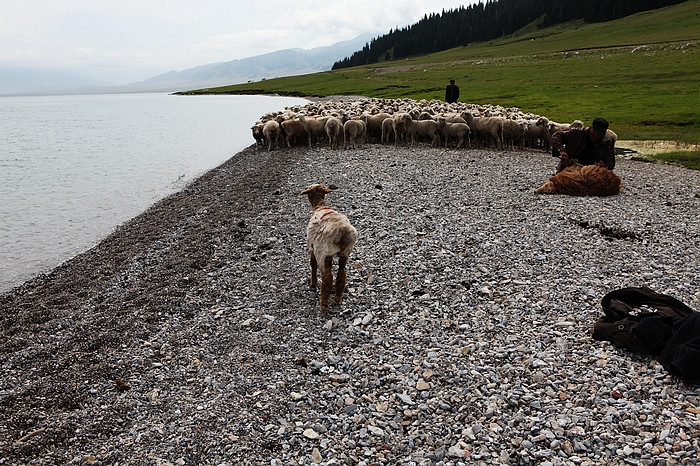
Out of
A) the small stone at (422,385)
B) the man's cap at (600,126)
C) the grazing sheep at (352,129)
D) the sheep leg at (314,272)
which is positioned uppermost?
the man's cap at (600,126)

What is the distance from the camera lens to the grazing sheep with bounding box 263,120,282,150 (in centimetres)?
2923

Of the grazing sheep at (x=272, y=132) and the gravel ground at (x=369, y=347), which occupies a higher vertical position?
the grazing sheep at (x=272, y=132)

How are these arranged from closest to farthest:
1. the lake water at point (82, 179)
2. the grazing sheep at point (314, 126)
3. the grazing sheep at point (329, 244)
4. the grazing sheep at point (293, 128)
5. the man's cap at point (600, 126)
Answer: the grazing sheep at point (329, 244)
the man's cap at point (600, 126)
the lake water at point (82, 179)
the grazing sheep at point (314, 126)
the grazing sheep at point (293, 128)

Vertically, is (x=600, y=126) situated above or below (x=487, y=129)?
above

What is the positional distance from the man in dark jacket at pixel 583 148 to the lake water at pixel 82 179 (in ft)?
54.4

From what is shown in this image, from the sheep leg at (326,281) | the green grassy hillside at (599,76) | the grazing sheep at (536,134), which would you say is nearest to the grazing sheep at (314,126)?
the grazing sheep at (536,134)

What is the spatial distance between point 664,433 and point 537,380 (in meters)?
1.52

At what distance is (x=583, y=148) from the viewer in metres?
17.0

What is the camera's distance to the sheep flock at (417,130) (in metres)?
25.5

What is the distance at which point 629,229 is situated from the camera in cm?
1212

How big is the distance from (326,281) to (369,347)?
4.89 feet

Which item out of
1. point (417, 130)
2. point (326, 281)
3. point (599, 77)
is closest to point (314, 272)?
point (326, 281)

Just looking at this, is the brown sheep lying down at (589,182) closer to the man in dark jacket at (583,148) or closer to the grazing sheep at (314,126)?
the man in dark jacket at (583,148)

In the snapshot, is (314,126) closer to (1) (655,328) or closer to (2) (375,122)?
(2) (375,122)
